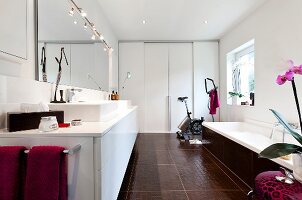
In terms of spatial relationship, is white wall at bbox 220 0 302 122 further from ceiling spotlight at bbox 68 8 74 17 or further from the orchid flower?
ceiling spotlight at bbox 68 8 74 17

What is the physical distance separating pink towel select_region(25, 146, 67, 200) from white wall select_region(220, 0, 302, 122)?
2783 mm

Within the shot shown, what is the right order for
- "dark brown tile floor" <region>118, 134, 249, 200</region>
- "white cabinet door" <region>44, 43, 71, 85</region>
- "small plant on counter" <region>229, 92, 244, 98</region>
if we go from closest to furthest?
"white cabinet door" <region>44, 43, 71, 85</region> < "dark brown tile floor" <region>118, 134, 249, 200</region> < "small plant on counter" <region>229, 92, 244, 98</region>

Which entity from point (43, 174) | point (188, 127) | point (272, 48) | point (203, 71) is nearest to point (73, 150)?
point (43, 174)

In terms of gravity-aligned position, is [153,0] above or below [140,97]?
above

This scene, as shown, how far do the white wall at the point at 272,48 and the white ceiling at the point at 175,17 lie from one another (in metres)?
0.31

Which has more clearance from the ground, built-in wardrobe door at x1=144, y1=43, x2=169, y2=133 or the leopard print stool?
built-in wardrobe door at x1=144, y1=43, x2=169, y2=133

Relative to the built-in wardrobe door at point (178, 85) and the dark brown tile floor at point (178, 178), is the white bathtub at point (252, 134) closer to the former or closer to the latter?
the dark brown tile floor at point (178, 178)

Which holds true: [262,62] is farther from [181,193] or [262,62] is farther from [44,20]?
A: [44,20]

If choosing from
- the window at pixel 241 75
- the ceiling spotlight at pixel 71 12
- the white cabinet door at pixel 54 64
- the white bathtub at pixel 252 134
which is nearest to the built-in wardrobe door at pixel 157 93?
the window at pixel 241 75

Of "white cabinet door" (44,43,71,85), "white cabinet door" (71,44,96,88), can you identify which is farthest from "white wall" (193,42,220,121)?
"white cabinet door" (44,43,71,85)

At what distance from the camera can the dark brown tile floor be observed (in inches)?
84.0

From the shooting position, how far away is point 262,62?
356 cm

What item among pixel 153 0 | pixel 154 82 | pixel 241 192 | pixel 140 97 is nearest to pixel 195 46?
pixel 154 82

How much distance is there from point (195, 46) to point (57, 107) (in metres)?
4.73
